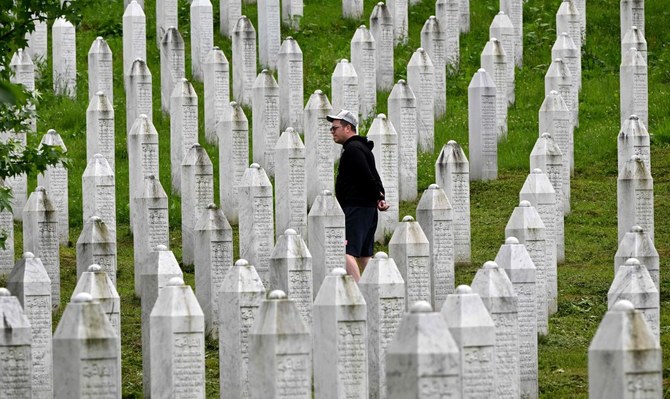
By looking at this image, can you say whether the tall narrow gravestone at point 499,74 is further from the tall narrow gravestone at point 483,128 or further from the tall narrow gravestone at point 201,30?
the tall narrow gravestone at point 201,30

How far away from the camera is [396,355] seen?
359 inches

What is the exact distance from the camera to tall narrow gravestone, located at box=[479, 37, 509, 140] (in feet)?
70.2

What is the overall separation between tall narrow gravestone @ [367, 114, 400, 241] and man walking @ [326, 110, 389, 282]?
6.78ft

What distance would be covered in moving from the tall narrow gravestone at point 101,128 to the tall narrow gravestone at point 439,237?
5.22m

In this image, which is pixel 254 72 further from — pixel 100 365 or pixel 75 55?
pixel 100 365

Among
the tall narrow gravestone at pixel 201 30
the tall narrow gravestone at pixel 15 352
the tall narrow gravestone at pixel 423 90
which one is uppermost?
the tall narrow gravestone at pixel 201 30

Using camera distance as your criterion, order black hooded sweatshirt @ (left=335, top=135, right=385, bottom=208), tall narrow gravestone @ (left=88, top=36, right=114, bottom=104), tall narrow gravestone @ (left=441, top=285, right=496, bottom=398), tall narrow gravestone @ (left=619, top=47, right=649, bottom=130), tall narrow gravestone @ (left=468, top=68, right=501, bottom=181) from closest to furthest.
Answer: tall narrow gravestone @ (left=441, top=285, right=496, bottom=398) < black hooded sweatshirt @ (left=335, top=135, right=385, bottom=208) < tall narrow gravestone @ (left=468, top=68, right=501, bottom=181) < tall narrow gravestone @ (left=619, top=47, right=649, bottom=130) < tall narrow gravestone @ (left=88, top=36, right=114, bottom=104)

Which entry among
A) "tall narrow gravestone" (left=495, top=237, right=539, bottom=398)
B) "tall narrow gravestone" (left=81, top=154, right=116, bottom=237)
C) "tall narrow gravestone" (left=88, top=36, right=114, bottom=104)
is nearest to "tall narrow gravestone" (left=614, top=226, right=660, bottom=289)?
"tall narrow gravestone" (left=495, top=237, right=539, bottom=398)

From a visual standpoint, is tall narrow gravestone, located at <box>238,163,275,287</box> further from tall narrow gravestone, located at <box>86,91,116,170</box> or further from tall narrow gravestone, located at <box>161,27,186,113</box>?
tall narrow gravestone, located at <box>161,27,186,113</box>

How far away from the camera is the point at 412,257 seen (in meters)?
13.4

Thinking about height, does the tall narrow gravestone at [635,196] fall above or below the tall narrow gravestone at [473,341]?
above

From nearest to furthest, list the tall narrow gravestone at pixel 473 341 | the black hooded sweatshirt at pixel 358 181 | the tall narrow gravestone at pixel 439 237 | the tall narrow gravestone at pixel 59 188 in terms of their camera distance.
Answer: the tall narrow gravestone at pixel 473 341, the tall narrow gravestone at pixel 439 237, the black hooded sweatshirt at pixel 358 181, the tall narrow gravestone at pixel 59 188

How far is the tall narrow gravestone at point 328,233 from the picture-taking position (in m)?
14.6

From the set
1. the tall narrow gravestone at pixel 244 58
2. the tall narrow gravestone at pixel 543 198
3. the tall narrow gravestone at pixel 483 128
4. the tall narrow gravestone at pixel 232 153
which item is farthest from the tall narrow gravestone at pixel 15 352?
the tall narrow gravestone at pixel 244 58
